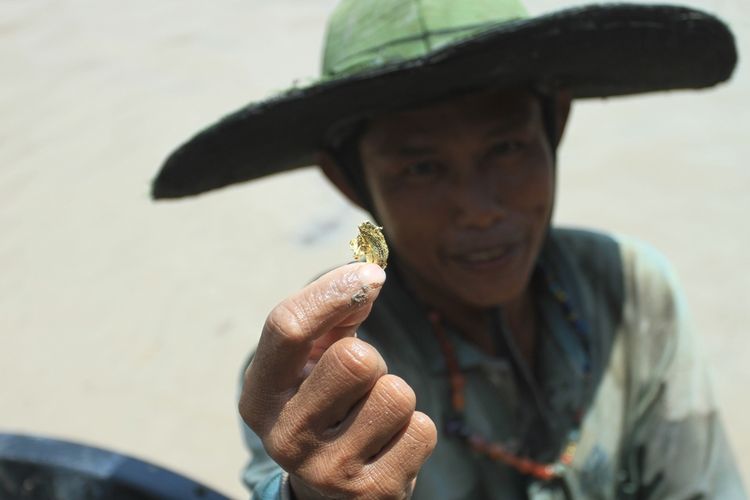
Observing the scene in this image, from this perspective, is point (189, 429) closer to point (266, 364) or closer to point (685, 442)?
point (685, 442)

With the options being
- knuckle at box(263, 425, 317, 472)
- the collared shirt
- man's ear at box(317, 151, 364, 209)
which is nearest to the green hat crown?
man's ear at box(317, 151, 364, 209)

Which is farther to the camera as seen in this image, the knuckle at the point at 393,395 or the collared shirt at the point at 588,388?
the collared shirt at the point at 588,388

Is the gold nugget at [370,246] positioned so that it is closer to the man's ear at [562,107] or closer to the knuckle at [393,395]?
the knuckle at [393,395]

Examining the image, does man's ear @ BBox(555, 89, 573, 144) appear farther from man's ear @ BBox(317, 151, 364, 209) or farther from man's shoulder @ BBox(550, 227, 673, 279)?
man's ear @ BBox(317, 151, 364, 209)

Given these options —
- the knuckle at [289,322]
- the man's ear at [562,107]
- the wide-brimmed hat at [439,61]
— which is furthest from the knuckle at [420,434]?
the man's ear at [562,107]

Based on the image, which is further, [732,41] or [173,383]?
[173,383]

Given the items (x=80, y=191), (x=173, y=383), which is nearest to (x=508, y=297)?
(x=173, y=383)
